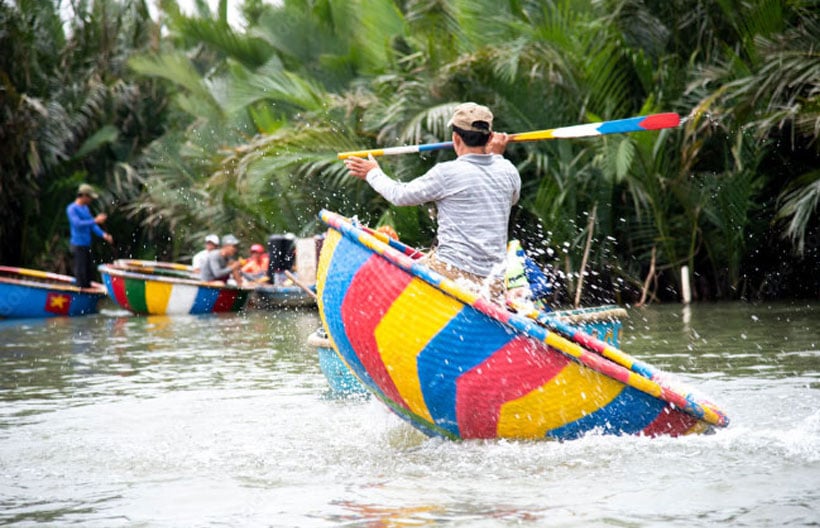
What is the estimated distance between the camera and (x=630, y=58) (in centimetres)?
1642

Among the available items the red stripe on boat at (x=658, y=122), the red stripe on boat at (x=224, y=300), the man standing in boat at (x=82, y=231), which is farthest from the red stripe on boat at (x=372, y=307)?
the man standing in boat at (x=82, y=231)

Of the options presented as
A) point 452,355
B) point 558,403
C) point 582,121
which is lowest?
point 558,403

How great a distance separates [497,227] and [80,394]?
4.00 metres

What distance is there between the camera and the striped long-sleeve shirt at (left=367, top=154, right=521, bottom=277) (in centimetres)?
635

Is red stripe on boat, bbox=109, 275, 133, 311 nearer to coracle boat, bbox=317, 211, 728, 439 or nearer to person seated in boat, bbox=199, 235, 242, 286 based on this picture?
person seated in boat, bbox=199, 235, 242, 286

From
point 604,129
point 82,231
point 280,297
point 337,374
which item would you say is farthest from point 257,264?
point 604,129

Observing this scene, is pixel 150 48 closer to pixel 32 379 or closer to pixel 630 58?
pixel 630 58

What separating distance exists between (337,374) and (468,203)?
2.32 m

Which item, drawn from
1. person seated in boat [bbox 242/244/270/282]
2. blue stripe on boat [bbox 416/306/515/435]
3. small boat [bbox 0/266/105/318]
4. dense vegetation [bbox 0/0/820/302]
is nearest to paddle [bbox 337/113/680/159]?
blue stripe on boat [bbox 416/306/515/435]

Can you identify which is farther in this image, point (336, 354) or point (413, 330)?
point (336, 354)

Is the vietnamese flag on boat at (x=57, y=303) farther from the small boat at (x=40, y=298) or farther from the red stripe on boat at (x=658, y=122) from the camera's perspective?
the red stripe on boat at (x=658, y=122)

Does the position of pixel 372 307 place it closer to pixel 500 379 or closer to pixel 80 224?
pixel 500 379

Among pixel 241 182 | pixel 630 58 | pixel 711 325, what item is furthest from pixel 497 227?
pixel 241 182

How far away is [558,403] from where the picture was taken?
5859 mm
